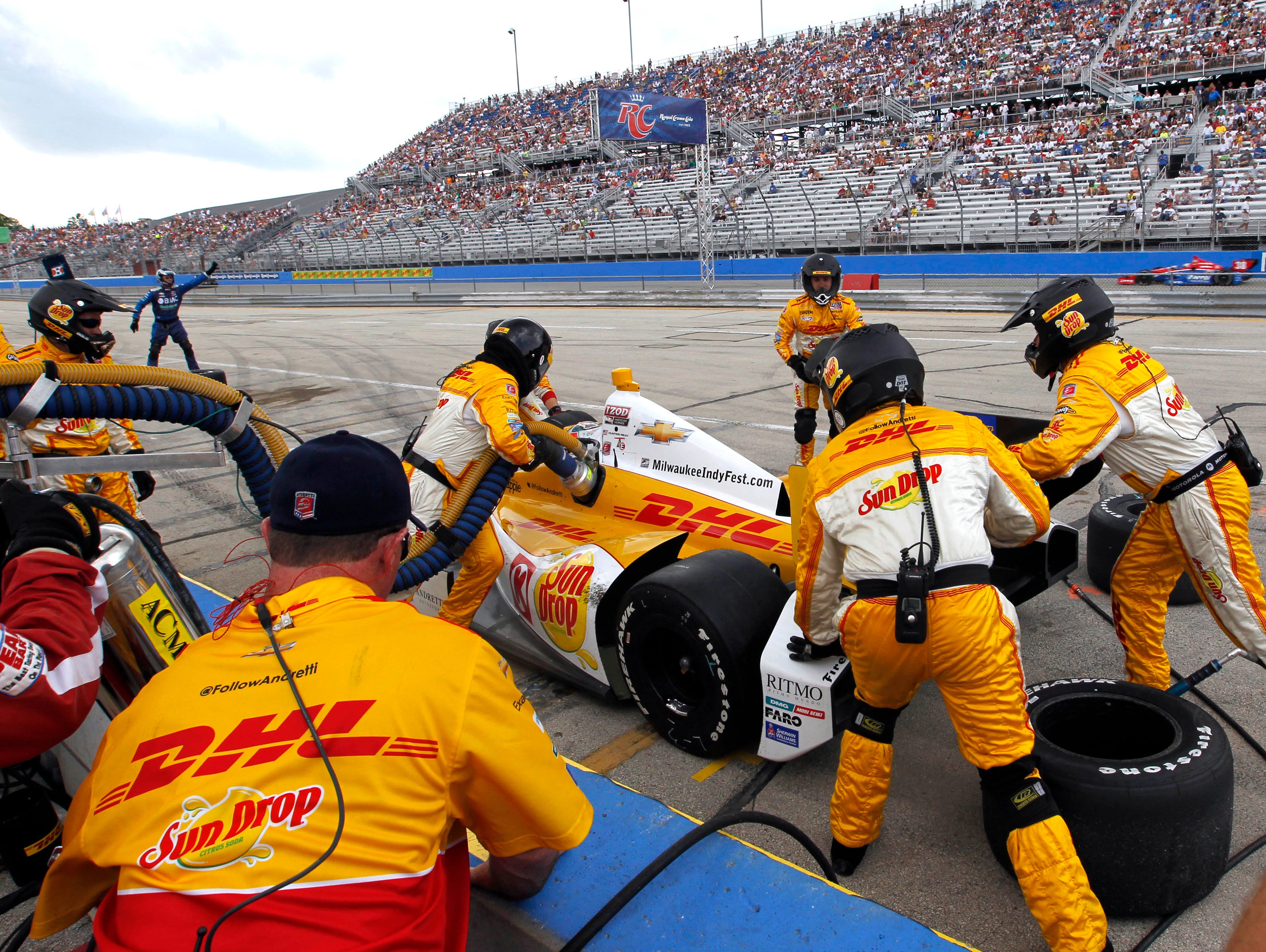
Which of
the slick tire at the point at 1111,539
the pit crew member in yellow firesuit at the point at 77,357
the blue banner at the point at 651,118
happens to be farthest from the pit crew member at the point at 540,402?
the blue banner at the point at 651,118

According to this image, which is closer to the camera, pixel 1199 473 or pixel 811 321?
pixel 1199 473

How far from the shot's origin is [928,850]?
2.83m

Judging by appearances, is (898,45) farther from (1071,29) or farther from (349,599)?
(349,599)

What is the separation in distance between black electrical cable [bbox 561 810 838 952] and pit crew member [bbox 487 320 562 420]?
8.81 ft

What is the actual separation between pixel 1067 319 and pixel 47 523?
3.70 meters

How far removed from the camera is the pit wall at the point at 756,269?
20281mm

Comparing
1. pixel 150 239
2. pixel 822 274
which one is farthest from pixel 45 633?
pixel 150 239

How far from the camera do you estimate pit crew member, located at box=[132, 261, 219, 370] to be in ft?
49.5

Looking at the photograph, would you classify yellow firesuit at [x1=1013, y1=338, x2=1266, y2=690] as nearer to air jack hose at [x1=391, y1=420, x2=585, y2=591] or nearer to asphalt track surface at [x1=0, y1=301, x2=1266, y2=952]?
asphalt track surface at [x1=0, y1=301, x2=1266, y2=952]

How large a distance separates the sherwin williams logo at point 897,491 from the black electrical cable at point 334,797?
1746 mm

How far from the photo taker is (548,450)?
422cm

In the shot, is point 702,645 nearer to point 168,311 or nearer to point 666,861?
point 666,861

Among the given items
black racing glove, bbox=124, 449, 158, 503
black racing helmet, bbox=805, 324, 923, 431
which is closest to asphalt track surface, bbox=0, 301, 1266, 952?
black racing glove, bbox=124, 449, 158, 503

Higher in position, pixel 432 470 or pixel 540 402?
pixel 540 402
